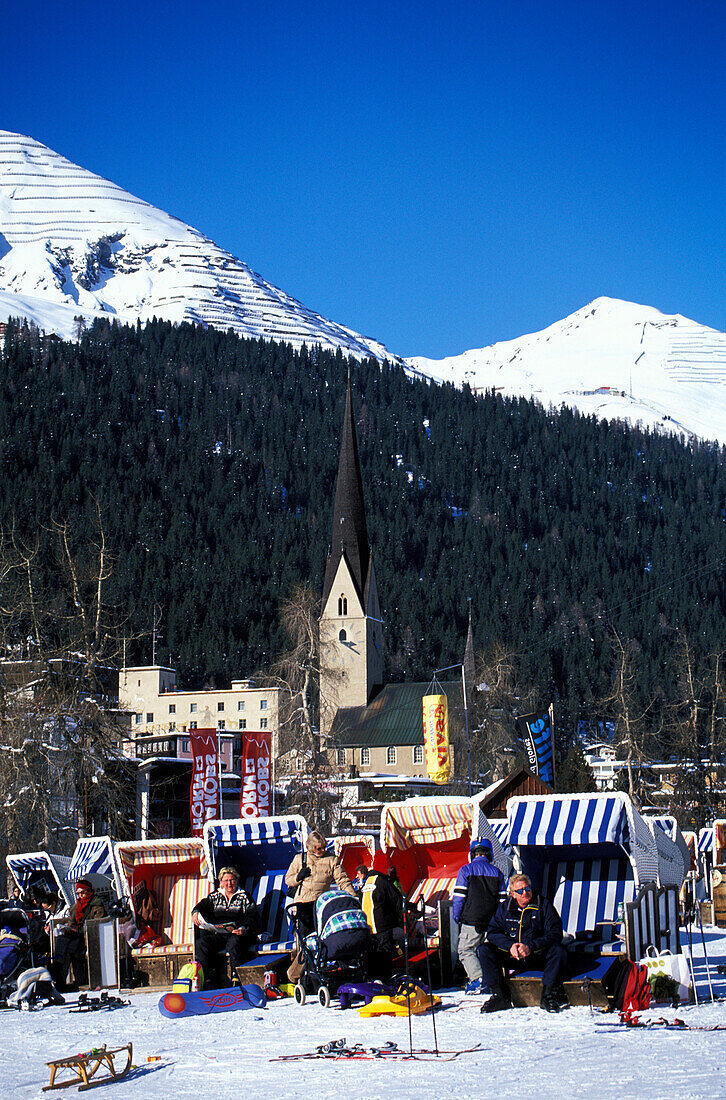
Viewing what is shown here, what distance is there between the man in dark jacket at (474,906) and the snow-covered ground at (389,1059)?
0.44 meters

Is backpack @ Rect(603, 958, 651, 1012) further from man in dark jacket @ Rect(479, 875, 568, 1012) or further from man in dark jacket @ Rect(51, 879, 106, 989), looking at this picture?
man in dark jacket @ Rect(51, 879, 106, 989)

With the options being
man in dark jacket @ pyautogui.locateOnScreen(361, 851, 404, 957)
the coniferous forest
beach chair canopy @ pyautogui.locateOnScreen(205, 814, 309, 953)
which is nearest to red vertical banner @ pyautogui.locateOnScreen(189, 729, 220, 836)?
beach chair canopy @ pyautogui.locateOnScreen(205, 814, 309, 953)

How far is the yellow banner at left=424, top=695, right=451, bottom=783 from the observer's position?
172ft

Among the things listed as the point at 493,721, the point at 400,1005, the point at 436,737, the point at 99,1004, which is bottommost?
the point at 99,1004

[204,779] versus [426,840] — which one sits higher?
[204,779]

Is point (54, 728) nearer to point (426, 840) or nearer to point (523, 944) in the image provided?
point (426, 840)

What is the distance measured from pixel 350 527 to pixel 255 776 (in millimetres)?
64948

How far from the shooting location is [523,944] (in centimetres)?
1057

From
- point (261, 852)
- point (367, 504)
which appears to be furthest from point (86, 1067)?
point (367, 504)

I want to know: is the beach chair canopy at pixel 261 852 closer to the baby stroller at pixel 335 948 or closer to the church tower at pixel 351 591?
the baby stroller at pixel 335 948

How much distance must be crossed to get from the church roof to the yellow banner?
34.3 meters

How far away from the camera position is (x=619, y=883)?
14.0 metres

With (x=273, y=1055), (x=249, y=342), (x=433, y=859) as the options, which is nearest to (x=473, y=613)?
(x=249, y=342)

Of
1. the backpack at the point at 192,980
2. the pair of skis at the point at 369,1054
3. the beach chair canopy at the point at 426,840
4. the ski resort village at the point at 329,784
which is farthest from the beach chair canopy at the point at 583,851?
the pair of skis at the point at 369,1054
